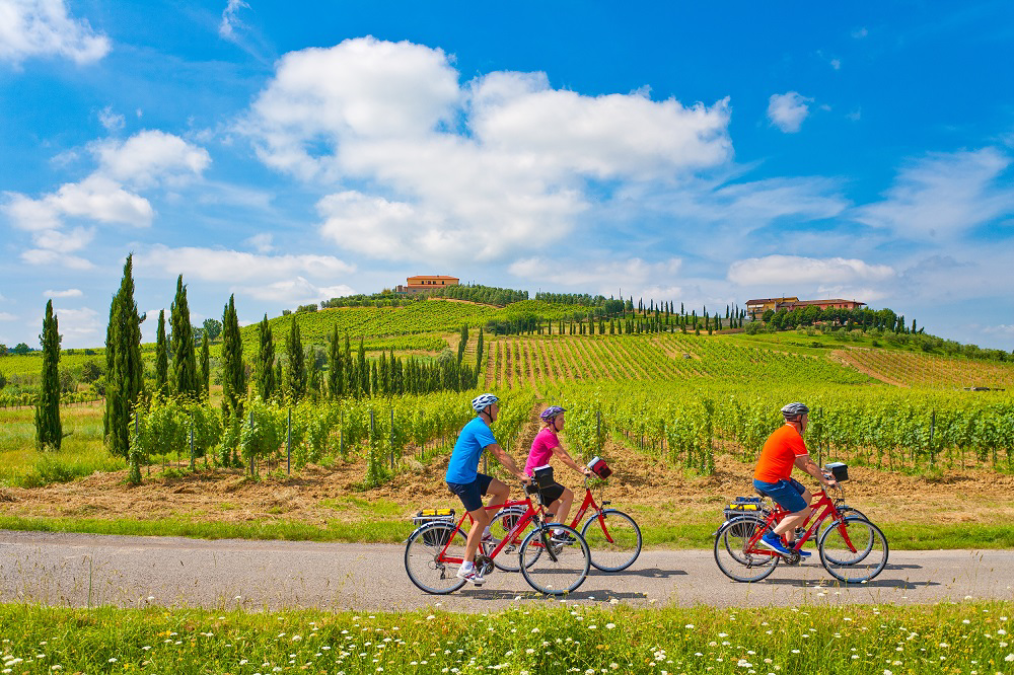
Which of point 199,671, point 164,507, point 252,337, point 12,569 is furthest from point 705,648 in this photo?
point 252,337

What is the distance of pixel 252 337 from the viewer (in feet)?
393

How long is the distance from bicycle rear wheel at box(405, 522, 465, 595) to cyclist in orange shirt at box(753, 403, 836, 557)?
3372 mm

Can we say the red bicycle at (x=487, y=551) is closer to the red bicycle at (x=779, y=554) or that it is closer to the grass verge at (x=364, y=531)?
the red bicycle at (x=779, y=554)

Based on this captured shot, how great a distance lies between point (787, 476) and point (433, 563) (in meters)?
3.93

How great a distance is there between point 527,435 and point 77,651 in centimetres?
2611

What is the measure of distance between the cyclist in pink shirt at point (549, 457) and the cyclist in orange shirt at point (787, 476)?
195 cm

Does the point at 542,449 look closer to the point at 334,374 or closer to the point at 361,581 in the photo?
the point at 361,581

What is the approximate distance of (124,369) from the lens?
62.0 ft

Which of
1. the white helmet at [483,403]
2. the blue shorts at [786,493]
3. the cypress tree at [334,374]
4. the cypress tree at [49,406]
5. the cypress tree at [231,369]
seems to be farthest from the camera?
the cypress tree at [334,374]

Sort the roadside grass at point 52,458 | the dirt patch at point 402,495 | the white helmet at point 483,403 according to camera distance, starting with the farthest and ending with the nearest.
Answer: the roadside grass at point 52,458 < the dirt patch at point 402,495 < the white helmet at point 483,403

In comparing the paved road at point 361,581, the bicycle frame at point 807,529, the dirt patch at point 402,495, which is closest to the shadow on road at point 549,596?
the paved road at point 361,581

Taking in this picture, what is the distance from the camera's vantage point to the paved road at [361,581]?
5.89 meters

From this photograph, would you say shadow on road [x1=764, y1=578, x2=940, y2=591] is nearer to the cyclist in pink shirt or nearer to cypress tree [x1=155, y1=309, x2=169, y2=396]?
the cyclist in pink shirt

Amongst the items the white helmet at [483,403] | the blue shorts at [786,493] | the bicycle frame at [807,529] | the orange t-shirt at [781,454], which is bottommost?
the bicycle frame at [807,529]
